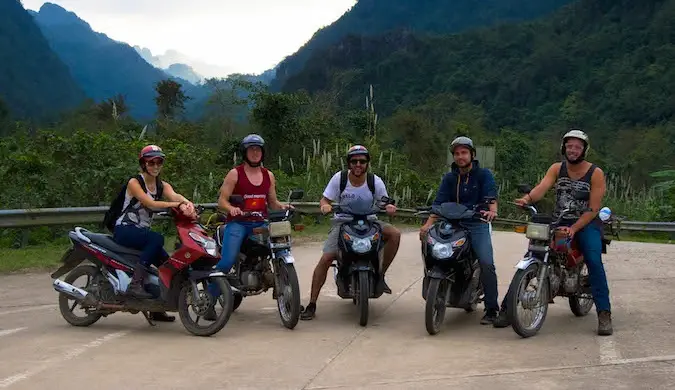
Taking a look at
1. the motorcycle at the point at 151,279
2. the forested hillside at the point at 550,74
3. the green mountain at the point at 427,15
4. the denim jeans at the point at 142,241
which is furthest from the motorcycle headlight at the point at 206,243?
the green mountain at the point at 427,15

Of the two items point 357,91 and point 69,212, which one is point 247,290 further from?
point 357,91

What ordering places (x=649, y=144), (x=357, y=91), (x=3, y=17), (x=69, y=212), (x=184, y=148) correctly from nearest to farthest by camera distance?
(x=69, y=212), (x=184, y=148), (x=649, y=144), (x=357, y=91), (x=3, y=17)

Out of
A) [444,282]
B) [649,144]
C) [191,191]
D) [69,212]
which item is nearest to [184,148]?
[191,191]

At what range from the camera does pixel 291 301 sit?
696cm

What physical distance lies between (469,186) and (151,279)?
122 inches

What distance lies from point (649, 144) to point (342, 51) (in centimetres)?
7224

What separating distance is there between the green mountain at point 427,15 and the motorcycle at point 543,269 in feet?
516

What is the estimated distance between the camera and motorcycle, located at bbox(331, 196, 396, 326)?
701cm

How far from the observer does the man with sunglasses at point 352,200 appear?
751 cm

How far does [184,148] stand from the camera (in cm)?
1647

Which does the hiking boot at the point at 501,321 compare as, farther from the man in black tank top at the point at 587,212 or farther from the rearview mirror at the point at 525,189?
the rearview mirror at the point at 525,189

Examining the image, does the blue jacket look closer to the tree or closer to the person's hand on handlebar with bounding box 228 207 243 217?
the person's hand on handlebar with bounding box 228 207 243 217

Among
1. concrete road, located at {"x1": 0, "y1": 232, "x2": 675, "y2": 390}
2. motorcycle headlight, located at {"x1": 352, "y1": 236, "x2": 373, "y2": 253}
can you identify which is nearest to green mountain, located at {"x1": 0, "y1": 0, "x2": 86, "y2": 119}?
concrete road, located at {"x1": 0, "y1": 232, "x2": 675, "y2": 390}

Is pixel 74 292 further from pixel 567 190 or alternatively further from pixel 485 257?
pixel 567 190
